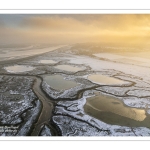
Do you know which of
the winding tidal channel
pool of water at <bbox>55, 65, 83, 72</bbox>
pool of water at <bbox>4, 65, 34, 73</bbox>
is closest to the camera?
the winding tidal channel

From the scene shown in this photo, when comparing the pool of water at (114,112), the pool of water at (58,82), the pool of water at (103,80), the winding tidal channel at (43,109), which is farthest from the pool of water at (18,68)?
the pool of water at (114,112)

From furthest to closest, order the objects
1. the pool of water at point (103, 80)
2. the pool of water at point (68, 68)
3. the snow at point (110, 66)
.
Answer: the pool of water at point (68, 68)
the snow at point (110, 66)
the pool of water at point (103, 80)

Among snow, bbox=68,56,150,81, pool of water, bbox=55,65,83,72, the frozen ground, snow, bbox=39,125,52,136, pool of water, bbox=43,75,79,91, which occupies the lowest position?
the frozen ground

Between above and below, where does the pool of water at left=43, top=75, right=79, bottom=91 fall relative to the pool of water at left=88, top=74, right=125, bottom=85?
below

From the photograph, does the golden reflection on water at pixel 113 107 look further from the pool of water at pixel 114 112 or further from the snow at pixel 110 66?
the snow at pixel 110 66

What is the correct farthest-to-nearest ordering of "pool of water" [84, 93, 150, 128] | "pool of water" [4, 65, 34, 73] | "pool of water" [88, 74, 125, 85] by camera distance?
"pool of water" [4, 65, 34, 73], "pool of water" [88, 74, 125, 85], "pool of water" [84, 93, 150, 128]

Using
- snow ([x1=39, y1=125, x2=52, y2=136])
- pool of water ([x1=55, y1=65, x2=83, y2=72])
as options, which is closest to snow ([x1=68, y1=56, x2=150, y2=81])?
pool of water ([x1=55, y1=65, x2=83, y2=72])

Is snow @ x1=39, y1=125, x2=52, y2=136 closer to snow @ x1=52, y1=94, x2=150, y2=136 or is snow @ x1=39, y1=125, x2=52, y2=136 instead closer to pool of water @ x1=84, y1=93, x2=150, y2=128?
snow @ x1=52, y1=94, x2=150, y2=136

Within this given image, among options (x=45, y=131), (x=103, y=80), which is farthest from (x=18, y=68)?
(x=45, y=131)
